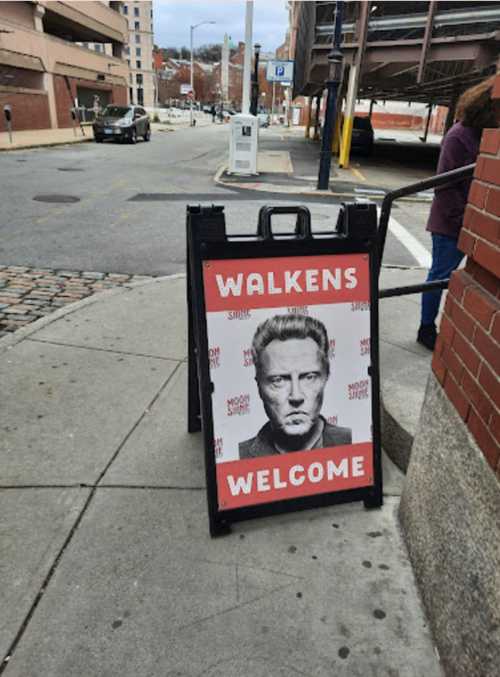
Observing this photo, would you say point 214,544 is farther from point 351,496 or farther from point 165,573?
point 351,496

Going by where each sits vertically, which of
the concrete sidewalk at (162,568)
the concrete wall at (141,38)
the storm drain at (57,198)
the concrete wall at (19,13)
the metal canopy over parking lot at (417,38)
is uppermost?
the concrete wall at (141,38)

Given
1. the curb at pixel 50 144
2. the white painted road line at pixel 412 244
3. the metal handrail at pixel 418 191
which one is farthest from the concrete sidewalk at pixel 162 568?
the curb at pixel 50 144

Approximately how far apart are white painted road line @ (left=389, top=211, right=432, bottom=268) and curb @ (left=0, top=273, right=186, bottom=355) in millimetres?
3573

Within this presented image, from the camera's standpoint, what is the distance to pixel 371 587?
2.17 metres

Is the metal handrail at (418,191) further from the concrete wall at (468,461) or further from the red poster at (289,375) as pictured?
the concrete wall at (468,461)

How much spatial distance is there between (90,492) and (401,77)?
21.5m

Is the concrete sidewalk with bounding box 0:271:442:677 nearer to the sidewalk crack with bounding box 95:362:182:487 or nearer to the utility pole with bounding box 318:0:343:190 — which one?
the sidewalk crack with bounding box 95:362:182:487

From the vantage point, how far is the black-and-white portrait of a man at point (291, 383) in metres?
2.36

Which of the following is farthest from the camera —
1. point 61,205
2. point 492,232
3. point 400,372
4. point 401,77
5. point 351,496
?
point 401,77

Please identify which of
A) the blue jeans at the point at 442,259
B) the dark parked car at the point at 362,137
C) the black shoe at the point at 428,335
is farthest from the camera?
the dark parked car at the point at 362,137

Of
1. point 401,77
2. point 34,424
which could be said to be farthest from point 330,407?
point 401,77

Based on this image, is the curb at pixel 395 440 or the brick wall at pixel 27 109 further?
the brick wall at pixel 27 109

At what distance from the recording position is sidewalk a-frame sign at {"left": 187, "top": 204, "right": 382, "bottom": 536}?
2.27m

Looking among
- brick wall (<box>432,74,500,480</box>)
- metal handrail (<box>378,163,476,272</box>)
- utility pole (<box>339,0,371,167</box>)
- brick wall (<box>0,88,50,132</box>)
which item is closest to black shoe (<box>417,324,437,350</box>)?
metal handrail (<box>378,163,476,272</box>)
